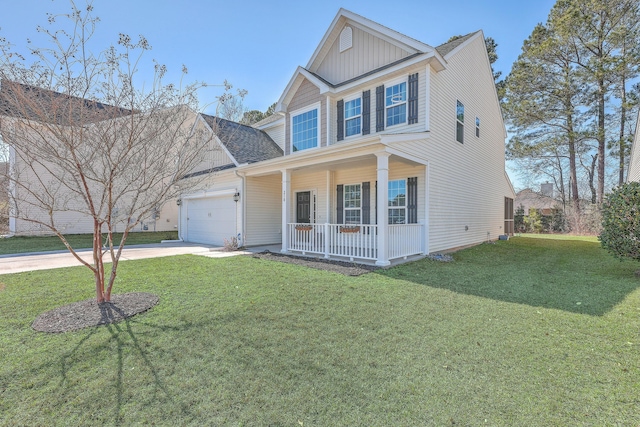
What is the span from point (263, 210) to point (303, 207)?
160 centimetres

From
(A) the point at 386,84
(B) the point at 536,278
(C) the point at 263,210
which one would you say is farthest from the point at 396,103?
(C) the point at 263,210

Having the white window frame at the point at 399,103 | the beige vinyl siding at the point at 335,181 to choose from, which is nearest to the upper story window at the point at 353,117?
the white window frame at the point at 399,103

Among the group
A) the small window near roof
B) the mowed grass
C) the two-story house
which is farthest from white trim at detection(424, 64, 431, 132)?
the mowed grass

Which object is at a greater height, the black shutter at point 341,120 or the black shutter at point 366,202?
the black shutter at point 341,120

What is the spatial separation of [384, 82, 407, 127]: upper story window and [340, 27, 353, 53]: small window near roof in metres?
2.65

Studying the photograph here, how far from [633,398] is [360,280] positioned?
3.99 metres

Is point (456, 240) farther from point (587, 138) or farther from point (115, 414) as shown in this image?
point (587, 138)

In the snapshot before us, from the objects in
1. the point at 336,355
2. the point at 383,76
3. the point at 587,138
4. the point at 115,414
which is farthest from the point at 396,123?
the point at 587,138

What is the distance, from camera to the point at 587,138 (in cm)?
2048

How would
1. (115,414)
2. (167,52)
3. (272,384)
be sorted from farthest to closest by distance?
(167,52)
(272,384)
(115,414)

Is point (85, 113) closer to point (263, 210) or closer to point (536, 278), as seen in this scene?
point (263, 210)

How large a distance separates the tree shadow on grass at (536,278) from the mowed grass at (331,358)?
0.07m

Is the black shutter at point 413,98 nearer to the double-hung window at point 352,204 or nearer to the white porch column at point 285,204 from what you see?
the double-hung window at point 352,204

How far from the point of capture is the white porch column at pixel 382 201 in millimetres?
7227
